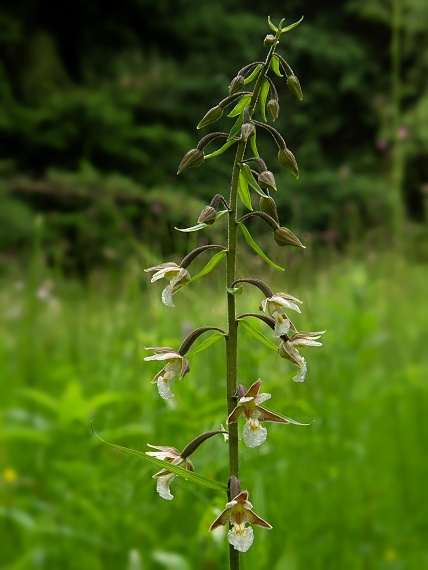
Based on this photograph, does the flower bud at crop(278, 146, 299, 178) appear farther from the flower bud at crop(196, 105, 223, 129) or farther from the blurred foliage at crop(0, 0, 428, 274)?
the blurred foliage at crop(0, 0, 428, 274)

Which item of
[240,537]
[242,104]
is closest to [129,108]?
[242,104]

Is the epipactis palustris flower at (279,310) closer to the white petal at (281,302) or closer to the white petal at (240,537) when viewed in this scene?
the white petal at (281,302)

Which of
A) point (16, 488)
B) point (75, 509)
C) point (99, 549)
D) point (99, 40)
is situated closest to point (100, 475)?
point (99, 549)

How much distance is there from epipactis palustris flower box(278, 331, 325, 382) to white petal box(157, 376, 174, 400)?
0.14 metres

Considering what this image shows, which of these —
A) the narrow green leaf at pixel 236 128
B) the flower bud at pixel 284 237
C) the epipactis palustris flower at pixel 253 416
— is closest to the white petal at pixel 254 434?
the epipactis palustris flower at pixel 253 416

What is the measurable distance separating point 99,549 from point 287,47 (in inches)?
51.5

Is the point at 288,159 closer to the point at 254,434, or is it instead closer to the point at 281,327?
the point at 281,327

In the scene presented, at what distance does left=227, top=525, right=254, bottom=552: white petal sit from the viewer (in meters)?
0.87

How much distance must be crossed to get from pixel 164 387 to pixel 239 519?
0.56 feet

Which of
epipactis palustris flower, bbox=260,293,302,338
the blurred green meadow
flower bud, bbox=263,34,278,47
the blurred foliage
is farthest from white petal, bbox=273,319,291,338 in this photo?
the blurred foliage

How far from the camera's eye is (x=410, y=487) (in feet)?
8.35

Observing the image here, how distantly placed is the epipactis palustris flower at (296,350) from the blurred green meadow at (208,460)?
403 millimetres

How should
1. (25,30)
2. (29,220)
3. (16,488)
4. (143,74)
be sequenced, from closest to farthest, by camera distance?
1. (16,488)
2. (29,220)
3. (143,74)
4. (25,30)

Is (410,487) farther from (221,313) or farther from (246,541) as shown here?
→ (246,541)
